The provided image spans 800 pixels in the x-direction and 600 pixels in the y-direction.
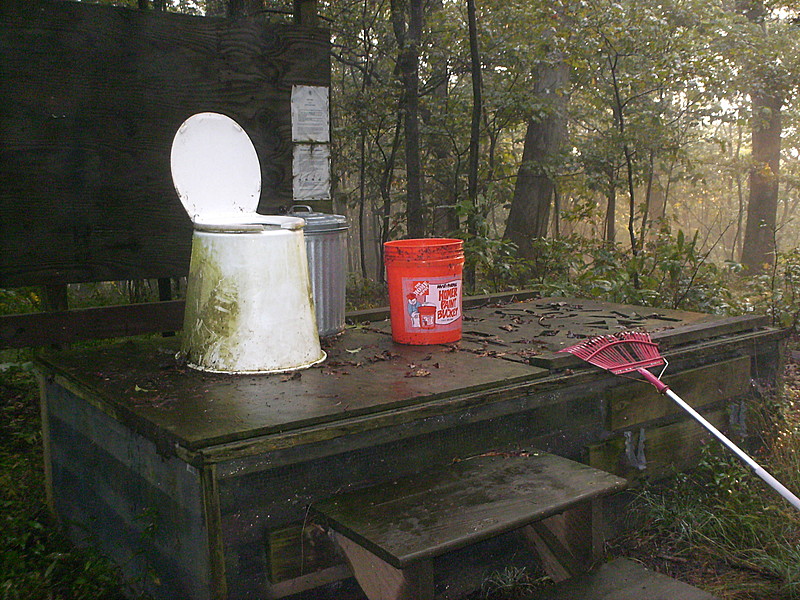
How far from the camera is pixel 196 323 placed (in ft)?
8.57

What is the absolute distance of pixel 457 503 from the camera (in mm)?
1963

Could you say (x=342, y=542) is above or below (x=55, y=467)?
above

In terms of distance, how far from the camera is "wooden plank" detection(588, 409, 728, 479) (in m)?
2.90

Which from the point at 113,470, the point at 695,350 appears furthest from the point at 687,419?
the point at 113,470

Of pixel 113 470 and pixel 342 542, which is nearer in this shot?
pixel 342 542

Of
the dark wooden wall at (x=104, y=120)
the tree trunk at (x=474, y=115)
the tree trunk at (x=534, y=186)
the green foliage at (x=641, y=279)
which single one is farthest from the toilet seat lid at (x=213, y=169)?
the tree trunk at (x=534, y=186)

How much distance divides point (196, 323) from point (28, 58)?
4.96 feet

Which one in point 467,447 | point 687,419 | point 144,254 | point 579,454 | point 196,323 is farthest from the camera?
point 144,254

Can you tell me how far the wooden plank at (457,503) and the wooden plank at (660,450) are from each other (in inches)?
26.2

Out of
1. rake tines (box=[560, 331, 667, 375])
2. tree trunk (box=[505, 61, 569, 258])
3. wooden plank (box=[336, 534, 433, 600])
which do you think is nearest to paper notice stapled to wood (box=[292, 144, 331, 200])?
rake tines (box=[560, 331, 667, 375])

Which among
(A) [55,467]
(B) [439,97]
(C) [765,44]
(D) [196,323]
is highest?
(C) [765,44]

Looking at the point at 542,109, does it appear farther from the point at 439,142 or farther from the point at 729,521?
the point at 729,521

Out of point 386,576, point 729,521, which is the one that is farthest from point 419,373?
point 729,521

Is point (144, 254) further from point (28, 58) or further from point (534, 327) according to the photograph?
point (534, 327)
